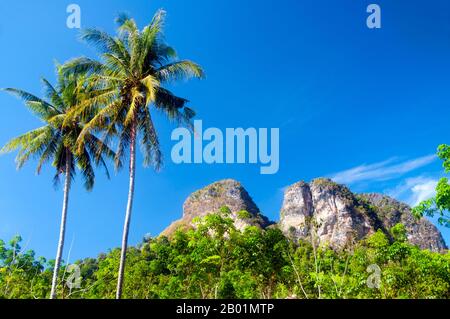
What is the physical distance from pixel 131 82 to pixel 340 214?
257 ft

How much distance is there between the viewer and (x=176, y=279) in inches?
708

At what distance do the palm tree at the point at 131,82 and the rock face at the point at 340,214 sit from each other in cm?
6981

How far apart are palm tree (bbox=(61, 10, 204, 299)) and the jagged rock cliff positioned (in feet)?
211

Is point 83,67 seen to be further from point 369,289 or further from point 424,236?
point 424,236

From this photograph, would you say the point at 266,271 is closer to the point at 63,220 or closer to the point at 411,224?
the point at 63,220

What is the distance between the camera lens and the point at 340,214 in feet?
282

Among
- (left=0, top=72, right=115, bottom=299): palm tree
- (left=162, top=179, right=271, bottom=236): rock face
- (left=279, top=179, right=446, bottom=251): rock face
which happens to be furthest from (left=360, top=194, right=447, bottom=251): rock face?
(left=0, top=72, right=115, bottom=299): palm tree

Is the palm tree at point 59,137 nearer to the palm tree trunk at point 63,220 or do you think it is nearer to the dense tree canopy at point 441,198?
the palm tree trunk at point 63,220

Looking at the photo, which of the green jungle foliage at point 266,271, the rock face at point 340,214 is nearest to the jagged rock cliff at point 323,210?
the rock face at point 340,214

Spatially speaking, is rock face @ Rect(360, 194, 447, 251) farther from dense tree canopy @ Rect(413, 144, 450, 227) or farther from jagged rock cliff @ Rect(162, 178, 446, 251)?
dense tree canopy @ Rect(413, 144, 450, 227)

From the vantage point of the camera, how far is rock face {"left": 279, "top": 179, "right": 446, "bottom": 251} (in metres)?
84.1

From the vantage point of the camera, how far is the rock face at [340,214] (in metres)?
84.1
